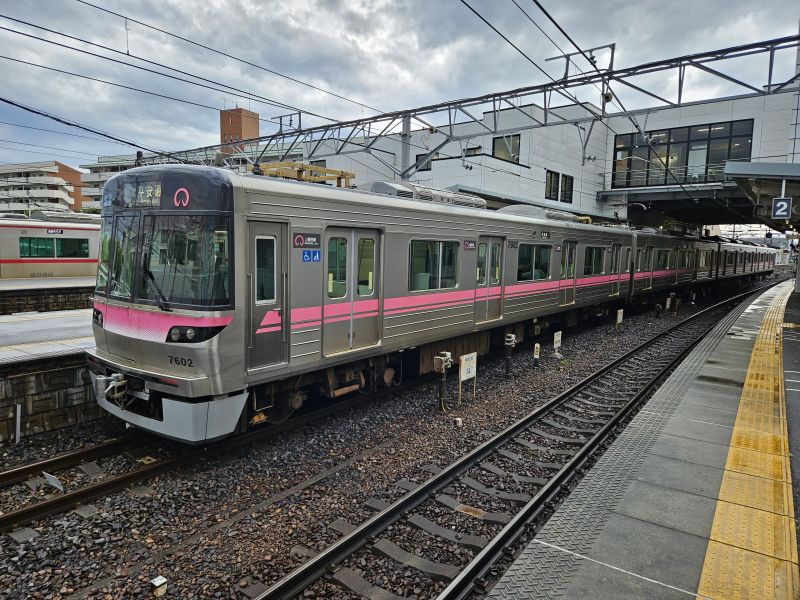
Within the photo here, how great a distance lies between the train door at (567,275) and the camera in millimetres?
13297

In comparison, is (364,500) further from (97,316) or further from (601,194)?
(601,194)

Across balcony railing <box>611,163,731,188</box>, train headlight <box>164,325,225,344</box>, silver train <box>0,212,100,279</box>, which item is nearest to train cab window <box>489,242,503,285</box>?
train headlight <box>164,325,225,344</box>

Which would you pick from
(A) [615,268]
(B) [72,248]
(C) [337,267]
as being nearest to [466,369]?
(C) [337,267]

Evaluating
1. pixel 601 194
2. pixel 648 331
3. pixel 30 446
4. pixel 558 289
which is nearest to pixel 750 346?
pixel 648 331

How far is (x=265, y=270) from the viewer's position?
19.2 ft

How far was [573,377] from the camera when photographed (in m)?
10.3

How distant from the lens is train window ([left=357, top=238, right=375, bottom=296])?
282 inches

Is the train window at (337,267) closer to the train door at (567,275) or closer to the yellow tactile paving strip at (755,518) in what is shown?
the yellow tactile paving strip at (755,518)

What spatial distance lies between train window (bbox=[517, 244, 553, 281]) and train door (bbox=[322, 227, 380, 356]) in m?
4.80

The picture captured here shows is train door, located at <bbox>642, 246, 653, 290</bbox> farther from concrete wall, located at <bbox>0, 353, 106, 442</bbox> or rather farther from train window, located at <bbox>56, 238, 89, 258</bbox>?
train window, located at <bbox>56, 238, 89, 258</bbox>

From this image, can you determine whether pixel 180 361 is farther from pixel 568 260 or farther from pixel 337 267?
pixel 568 260

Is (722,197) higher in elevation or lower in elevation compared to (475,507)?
higher

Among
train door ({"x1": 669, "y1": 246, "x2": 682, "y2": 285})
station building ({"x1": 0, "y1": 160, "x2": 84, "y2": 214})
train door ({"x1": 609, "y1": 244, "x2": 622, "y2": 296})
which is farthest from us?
station building ({"x1": 0, "y1": 160, "x2": 84, "y2": 214})

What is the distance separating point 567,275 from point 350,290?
8319mm
